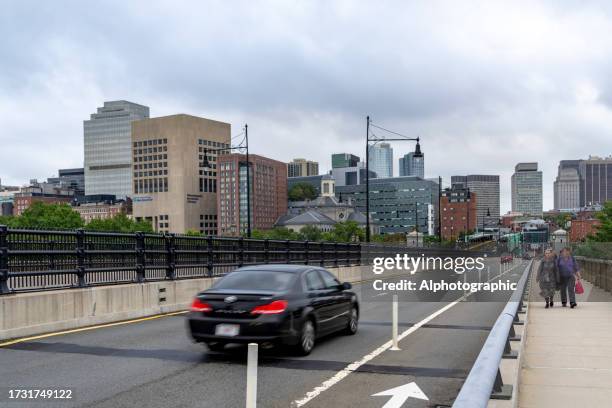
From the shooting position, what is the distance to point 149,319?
618 inches

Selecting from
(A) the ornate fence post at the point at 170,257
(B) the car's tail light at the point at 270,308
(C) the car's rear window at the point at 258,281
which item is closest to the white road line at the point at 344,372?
(B) the car's tail light at the point at 270,308

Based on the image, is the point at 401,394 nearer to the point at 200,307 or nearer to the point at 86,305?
the point at 200,307

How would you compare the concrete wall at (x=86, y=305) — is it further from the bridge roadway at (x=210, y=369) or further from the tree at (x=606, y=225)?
the tree at (x=606, y=225)

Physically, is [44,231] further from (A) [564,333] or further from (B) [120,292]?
(A) [564,333]

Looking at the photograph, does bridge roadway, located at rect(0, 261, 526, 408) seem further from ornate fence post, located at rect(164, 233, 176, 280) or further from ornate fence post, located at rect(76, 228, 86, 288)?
ornate fence post, located at rect(164, 233, 176, 280)

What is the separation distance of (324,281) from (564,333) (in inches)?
216

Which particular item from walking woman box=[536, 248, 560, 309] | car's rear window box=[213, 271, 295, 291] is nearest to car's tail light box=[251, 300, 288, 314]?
car's rear window box=[213, 271, 295, 291]

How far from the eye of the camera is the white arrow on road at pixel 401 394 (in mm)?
7676

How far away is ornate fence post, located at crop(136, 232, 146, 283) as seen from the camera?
53.9 ft

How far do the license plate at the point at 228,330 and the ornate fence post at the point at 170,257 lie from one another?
8244mm

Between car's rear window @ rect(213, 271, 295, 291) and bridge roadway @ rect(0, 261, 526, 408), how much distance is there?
1.10m

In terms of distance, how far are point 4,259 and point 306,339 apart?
5.82 meters

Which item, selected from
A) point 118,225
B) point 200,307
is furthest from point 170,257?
point 118,225

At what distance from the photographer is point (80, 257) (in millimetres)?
14406
